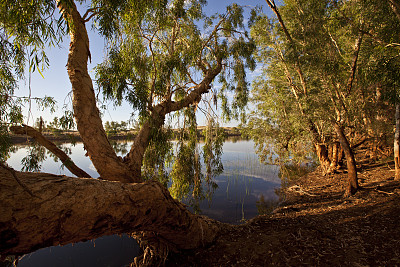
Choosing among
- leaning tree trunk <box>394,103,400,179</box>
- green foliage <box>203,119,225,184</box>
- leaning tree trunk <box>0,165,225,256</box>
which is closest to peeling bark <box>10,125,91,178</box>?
leaning tree trunk <box>0,165,225,256</box>

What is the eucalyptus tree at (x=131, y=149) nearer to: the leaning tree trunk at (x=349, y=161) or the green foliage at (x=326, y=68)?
the green foliage at (x=326, y=68)

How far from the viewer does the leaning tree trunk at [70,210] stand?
42.9 inches

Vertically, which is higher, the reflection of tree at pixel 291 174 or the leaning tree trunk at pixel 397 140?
the leaning tree trunk at pixel 397 140

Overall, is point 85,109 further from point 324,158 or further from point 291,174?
Answer: point 291,174

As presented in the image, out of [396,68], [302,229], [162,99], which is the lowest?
[302,229]

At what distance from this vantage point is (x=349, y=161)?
168 inches

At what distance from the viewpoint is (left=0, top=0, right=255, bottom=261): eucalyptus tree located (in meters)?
1.21

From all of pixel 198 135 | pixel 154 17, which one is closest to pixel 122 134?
pixel 198 135

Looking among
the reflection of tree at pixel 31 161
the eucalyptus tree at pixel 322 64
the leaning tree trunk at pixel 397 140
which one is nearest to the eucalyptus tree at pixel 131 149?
the reflection of tree at pixel 31 161

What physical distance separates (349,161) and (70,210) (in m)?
5.16

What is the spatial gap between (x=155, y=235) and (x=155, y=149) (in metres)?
1.54

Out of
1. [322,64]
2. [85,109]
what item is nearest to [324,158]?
[322,64]

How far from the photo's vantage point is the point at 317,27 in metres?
4.41

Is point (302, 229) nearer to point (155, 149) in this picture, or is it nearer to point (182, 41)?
point (155, 149)
